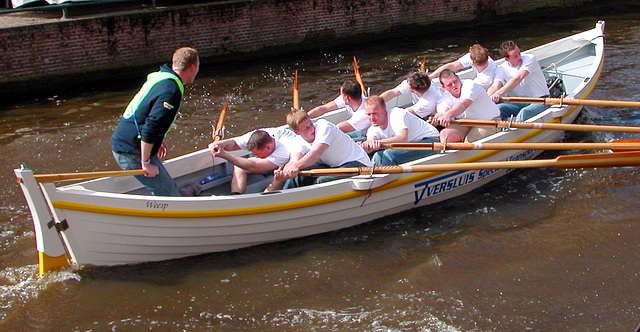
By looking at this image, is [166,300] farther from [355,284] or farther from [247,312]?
[355,284]

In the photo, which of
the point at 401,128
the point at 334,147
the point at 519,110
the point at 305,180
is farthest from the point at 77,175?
the point at 519,110

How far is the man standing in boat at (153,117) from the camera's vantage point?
5.80 meters

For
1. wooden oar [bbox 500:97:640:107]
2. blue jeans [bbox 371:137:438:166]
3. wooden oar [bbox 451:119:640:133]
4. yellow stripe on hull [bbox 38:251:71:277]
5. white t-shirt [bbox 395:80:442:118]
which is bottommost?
yellow stripe on hull [bbox 38:251:71:277]

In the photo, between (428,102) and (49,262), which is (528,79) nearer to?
(428,102)

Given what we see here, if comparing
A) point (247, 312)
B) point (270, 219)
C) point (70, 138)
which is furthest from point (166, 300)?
point (70, 138)

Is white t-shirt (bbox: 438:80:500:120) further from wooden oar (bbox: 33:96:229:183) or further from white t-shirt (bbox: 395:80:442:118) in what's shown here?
wooden oar (bbox: 33:96:229:183)

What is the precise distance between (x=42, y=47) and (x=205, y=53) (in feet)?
10.7

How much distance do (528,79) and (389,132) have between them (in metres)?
2.80

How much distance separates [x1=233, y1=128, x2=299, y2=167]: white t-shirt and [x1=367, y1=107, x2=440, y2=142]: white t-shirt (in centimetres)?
99

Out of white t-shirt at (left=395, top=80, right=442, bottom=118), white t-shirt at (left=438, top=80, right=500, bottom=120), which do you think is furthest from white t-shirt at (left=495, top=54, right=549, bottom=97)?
white t-shirt at (left=395, top=80, right=442, bottom=118)

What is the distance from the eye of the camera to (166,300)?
6188mm

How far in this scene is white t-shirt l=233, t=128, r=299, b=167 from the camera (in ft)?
22.9

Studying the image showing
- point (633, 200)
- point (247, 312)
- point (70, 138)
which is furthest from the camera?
point (70, 138)

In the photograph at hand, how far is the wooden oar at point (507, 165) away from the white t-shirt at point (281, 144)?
1.07 ft
